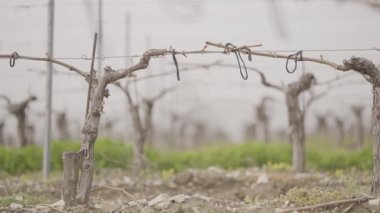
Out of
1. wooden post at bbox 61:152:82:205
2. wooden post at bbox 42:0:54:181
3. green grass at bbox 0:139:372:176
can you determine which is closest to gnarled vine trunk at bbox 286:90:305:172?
green grass at bbox 0:139:372:176

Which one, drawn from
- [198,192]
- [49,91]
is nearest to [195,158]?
[198,192]

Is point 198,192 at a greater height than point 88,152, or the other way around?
point 88,152

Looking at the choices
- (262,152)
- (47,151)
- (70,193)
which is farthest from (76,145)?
(70,193)

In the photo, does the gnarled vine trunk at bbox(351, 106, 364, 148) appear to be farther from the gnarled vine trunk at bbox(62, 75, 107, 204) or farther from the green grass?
the gnarled vine trunk at bbox(62, 75, 107, 204)

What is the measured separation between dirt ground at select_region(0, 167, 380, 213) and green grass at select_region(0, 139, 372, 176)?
3.86ft

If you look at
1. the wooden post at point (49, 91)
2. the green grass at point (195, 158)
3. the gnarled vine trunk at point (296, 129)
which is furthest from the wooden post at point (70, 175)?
the green grass at point (195, 158)

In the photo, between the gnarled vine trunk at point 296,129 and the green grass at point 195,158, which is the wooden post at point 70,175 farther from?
the green grass at point 195,158

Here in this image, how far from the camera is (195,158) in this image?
13.1 m

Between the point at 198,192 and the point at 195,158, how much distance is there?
14.2 feet

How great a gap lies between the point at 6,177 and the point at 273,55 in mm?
6896

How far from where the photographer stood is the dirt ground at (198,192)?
17.8 ft

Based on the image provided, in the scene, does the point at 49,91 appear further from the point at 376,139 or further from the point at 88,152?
the point at 376,139

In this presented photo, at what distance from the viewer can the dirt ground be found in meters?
5.43

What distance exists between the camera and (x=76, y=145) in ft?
41.5
